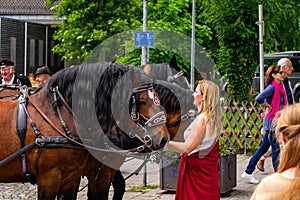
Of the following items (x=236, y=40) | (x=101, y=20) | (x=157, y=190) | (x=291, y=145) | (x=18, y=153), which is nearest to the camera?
(x=291, y=145)

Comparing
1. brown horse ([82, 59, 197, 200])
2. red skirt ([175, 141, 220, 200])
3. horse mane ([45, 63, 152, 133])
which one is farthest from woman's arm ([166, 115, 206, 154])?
brown horse ([82, 59, 197, 200])

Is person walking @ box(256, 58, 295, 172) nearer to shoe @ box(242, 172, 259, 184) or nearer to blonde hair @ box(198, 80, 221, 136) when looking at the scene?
shoe @ box(242, 172, 259, 184)

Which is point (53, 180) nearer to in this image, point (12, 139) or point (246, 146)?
point (12, 139)

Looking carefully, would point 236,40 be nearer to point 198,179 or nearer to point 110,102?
point 198,179

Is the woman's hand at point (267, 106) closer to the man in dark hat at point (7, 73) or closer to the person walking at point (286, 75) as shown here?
the person walking at point (286, 75)

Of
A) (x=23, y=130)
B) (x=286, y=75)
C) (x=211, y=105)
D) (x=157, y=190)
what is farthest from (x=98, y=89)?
(x=286, y=75)

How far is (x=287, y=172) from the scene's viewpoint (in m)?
3.42

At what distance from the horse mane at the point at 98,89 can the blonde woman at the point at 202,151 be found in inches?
23.0

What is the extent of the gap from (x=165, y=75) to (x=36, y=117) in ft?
8.36

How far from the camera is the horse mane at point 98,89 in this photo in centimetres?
648

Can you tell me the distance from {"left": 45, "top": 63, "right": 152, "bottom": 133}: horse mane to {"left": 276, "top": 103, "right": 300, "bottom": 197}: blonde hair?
315 centimetres

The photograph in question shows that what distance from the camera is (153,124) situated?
6391 mm

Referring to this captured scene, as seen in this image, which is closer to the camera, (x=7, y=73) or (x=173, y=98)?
(x=173, y=98)

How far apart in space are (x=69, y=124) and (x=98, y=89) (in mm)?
420
